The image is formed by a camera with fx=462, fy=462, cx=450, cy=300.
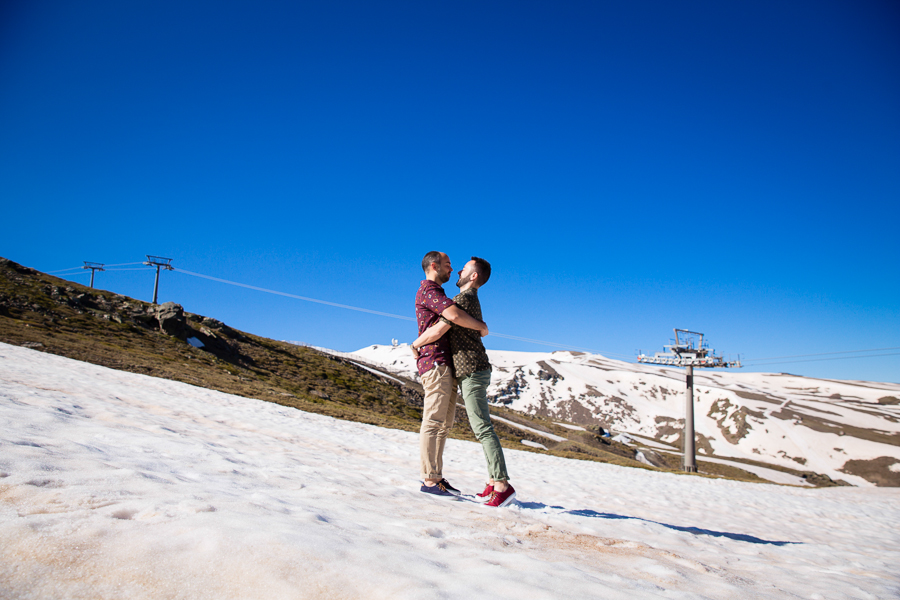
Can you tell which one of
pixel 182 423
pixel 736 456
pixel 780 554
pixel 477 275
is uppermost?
pixel 477 275

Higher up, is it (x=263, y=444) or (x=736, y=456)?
A: (x=263, y=444)

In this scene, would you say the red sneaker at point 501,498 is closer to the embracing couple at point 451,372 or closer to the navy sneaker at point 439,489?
the embracing couple at point 451,372

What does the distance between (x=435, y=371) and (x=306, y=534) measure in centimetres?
259

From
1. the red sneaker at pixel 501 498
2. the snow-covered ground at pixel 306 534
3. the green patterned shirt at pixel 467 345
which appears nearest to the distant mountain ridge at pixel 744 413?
the snow-covered ground at pixel 306 534

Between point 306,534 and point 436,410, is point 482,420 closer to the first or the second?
point 436,410

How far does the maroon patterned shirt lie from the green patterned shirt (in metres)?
0.10

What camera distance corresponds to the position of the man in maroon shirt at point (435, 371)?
5102 mm

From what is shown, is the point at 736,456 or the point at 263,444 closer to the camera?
the point at 263,444

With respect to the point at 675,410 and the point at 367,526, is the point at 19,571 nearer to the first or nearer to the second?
the point at 367,526

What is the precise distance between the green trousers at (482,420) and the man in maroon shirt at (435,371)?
0.27 m

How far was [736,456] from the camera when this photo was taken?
6059 cm

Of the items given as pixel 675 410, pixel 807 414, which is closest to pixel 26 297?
pixel 675 410

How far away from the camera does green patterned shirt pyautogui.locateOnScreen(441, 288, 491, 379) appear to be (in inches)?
201

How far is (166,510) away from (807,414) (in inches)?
3554
